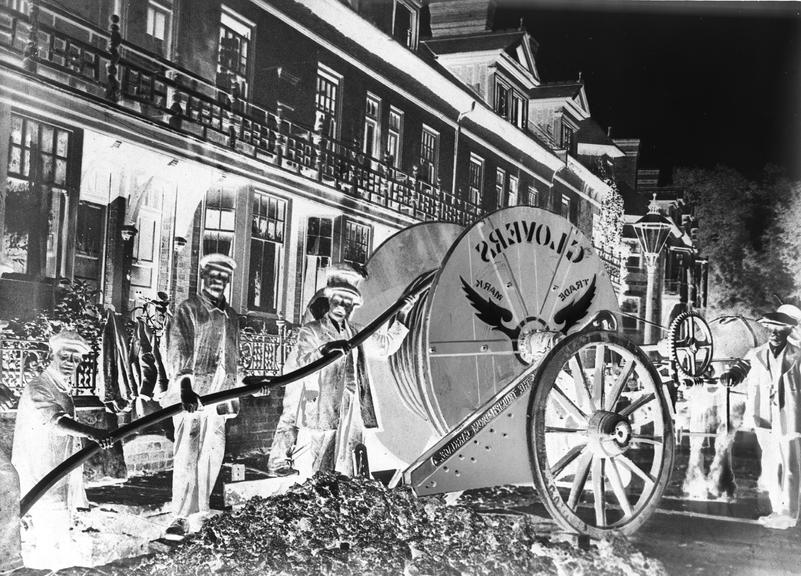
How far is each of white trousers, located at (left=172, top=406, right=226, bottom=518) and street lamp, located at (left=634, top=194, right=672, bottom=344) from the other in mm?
3933

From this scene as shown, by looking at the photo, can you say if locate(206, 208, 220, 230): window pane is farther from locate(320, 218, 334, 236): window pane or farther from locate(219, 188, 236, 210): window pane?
locate(320, 218, 334, 236): window pane

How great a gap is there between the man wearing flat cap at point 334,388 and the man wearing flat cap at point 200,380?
427 millimetres

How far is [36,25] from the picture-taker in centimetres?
388

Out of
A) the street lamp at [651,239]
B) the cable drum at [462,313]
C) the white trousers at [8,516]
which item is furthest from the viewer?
the street lamp at [651,239]

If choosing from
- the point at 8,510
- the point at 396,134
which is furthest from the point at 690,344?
the point at 8,510

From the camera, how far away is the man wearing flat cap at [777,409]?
21.0ft

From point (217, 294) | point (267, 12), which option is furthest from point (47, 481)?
point (267, 12)

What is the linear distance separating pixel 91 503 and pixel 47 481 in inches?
10.5

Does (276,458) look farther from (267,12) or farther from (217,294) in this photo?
(267,12)

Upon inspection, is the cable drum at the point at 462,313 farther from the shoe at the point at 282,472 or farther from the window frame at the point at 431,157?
the shoe at the point at 282,472

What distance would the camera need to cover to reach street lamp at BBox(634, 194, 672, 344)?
273 inches

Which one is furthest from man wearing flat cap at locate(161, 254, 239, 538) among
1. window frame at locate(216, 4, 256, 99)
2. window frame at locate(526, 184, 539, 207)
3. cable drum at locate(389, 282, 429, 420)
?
window frame at locate(526, 184, 539, 207)

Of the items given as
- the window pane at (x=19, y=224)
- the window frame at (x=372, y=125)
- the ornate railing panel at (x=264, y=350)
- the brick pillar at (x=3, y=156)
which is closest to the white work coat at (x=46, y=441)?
the window pane at (x=19, y=224)

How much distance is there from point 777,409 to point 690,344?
0.84 metres
